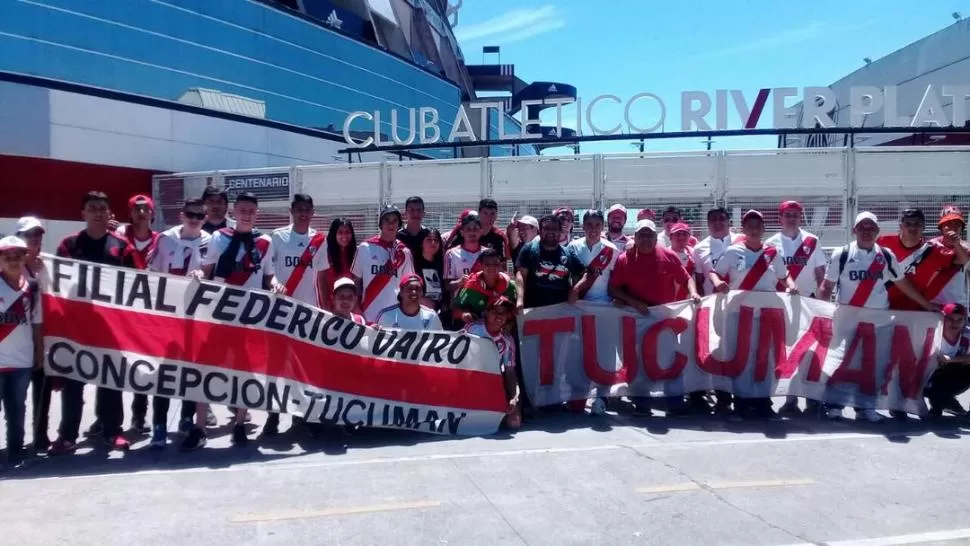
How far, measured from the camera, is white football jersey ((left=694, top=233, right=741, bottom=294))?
25.3 ft

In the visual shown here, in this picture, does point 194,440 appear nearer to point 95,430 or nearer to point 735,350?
point 95,430

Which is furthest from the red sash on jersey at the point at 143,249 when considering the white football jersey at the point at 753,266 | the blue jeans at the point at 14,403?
the white football jersey at the point at 753,266

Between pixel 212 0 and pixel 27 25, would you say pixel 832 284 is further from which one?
pixel 212 0

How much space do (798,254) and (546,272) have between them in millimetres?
2627

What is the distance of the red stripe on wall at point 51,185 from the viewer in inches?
675

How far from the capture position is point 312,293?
7215 millimetres

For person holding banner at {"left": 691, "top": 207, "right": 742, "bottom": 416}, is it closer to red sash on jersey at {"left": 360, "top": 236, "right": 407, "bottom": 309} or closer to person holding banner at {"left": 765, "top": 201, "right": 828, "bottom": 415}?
person holding banner at {"left": 765, "top": 201, "right": 828, "bottom": 415}

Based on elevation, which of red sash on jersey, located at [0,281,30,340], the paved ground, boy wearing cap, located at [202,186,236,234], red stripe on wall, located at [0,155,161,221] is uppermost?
red stripe on wall, located at [0,155,161,221]

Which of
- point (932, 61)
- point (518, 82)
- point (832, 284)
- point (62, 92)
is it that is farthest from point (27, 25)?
point (518, 82)

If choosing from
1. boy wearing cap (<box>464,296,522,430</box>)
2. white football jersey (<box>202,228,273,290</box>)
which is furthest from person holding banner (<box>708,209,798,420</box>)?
white football jersey (<box>202,228,273,290</box>)

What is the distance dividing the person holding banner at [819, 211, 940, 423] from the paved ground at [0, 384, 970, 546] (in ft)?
3.96

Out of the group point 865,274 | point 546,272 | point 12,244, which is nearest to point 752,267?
point 865,274

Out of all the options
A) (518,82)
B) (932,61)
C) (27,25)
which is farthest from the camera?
(518,82)

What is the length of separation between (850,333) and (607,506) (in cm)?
385
